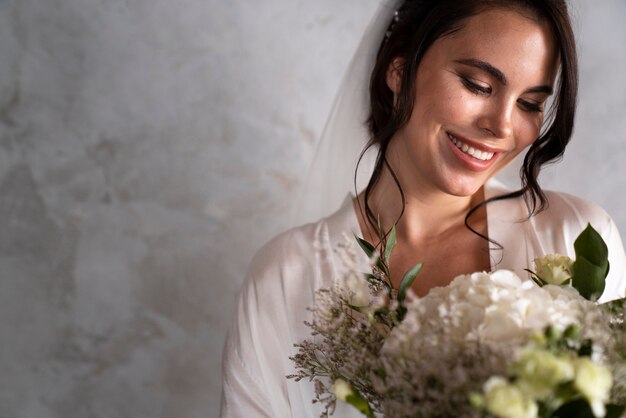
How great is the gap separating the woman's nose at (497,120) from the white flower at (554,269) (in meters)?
0.36

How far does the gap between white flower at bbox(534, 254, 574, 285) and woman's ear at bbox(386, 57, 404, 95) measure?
0.61 m

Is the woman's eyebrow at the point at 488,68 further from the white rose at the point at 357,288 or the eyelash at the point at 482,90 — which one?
the white rose at the point at 357,288

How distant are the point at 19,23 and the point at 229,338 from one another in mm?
1005

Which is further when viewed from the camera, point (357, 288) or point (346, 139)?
point (346, 139)

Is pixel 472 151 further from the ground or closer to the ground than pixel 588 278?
further from the ground

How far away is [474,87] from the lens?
1.22 m

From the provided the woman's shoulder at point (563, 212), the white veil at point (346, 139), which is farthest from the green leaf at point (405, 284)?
the white veil at point (346, 139)

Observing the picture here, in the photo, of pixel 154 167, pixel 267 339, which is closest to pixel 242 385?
pixel 267 339

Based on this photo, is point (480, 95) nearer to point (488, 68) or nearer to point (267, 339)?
point (488, 68)

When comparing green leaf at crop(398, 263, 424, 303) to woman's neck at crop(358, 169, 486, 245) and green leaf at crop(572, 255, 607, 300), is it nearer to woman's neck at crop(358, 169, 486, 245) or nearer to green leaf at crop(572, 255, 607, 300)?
green leaf at crop(572, 255, 607, 300)

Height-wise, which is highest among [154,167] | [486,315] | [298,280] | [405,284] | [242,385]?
[154,167]

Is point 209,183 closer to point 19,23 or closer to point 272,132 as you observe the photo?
point 272,132

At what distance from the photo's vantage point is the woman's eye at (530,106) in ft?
4.03

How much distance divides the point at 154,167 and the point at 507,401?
1.40 meters
